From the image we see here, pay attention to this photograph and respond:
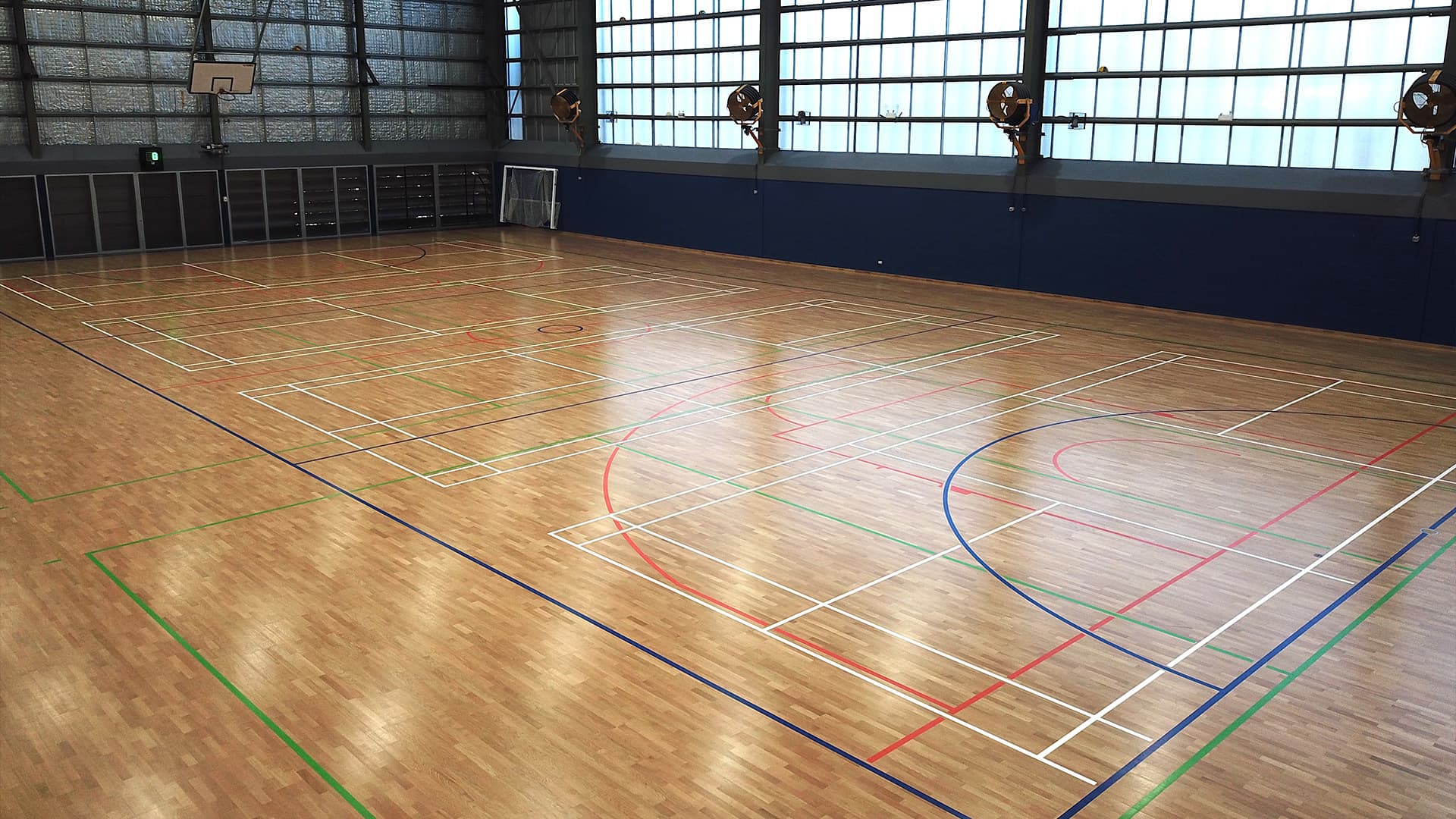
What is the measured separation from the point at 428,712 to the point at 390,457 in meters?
6.08

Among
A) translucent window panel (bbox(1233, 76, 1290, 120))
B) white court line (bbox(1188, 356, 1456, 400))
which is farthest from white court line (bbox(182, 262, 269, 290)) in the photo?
translucent window panel (bbox(1233, 76, 1290, 120))

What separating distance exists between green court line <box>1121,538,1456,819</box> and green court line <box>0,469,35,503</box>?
1092 centimetres

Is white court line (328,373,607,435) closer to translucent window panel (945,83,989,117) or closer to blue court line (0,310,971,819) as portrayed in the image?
blue court line (0,310,971,819)

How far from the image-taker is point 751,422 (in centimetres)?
1473

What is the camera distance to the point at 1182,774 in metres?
6.90

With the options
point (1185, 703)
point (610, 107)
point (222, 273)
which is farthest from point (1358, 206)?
point (222, 273)

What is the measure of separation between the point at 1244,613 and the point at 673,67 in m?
27.4

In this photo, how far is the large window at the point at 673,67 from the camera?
103 feet

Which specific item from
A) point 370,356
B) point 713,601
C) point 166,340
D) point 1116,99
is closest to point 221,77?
point 166,340

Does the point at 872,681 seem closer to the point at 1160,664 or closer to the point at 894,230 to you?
the point at 1160,664

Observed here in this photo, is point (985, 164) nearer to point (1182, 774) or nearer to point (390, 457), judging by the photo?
point (390, 457)

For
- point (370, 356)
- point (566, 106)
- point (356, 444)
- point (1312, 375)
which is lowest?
point (356, 444)

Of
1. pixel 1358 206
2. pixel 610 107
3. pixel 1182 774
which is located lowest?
pixel 1182 774

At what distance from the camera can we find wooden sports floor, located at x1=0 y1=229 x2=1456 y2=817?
6.92 m
